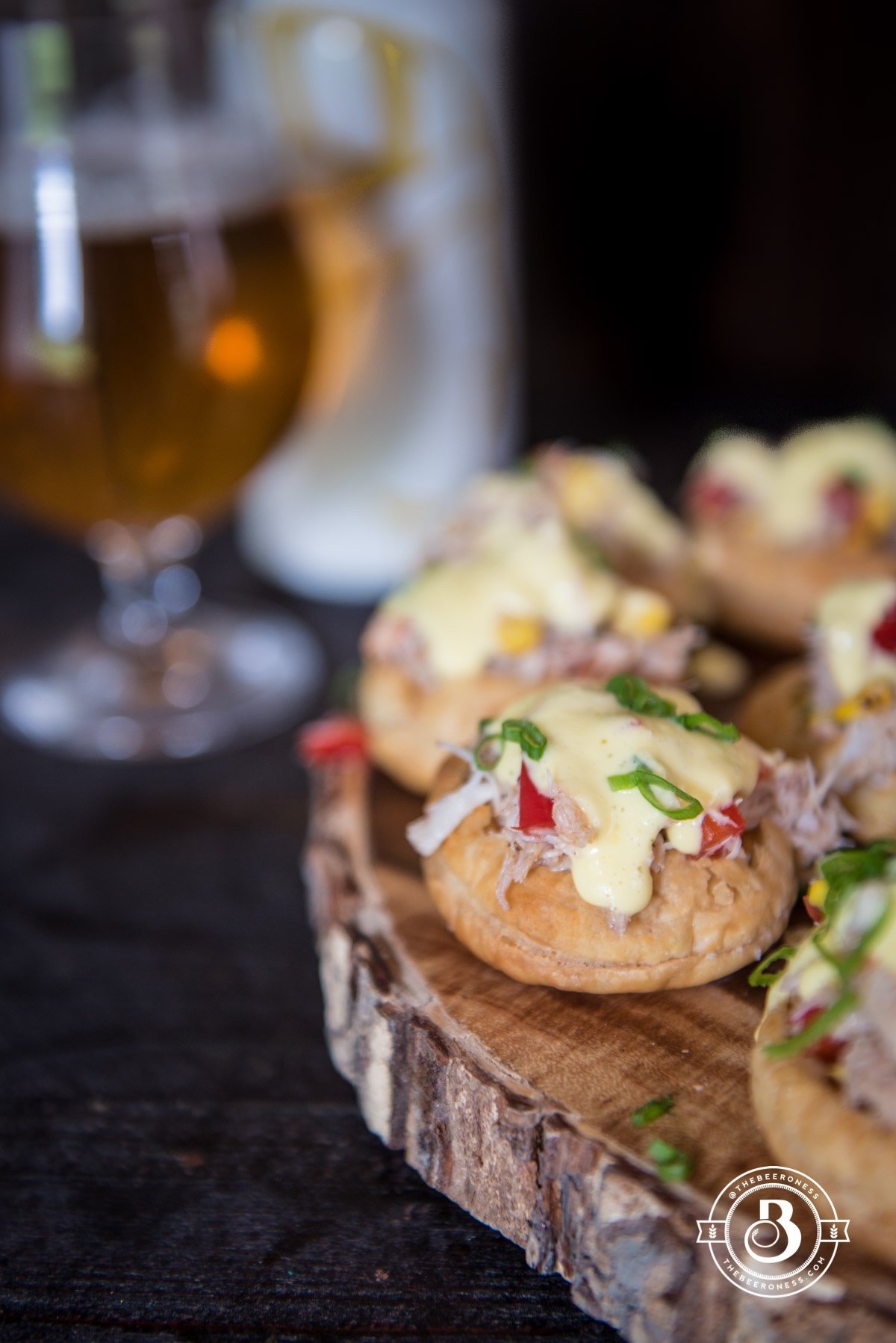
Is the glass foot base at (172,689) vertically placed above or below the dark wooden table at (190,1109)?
above

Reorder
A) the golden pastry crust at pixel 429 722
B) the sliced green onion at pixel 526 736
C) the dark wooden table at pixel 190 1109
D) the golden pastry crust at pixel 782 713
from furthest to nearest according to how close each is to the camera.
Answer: the golden pastry crust at pixel 429 722 → the golden pastry crust at pixel 782 713 → the sliced green onion at pixel 526 736 → the dark wooden table at pixel 190 1109

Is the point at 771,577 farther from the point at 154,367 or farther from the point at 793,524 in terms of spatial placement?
the point at 154,367

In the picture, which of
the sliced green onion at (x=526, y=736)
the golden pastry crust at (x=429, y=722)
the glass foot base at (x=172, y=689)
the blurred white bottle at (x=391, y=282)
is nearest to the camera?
the sliced green onion at (x=526, y=736)

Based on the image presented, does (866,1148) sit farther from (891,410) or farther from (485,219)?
(891,410)

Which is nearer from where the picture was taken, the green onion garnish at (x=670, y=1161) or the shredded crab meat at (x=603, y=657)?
the green onion garnish at (x=670, y=1161)

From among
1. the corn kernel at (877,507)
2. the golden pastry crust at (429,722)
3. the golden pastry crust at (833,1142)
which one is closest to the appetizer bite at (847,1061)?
the golden pastry crust at (833,1142)

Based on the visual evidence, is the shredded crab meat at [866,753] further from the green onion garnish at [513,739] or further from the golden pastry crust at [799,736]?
the green onion garnish at [513,739]

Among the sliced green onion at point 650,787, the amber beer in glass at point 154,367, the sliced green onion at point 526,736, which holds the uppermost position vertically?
the amber beer in glass at point 154,367
